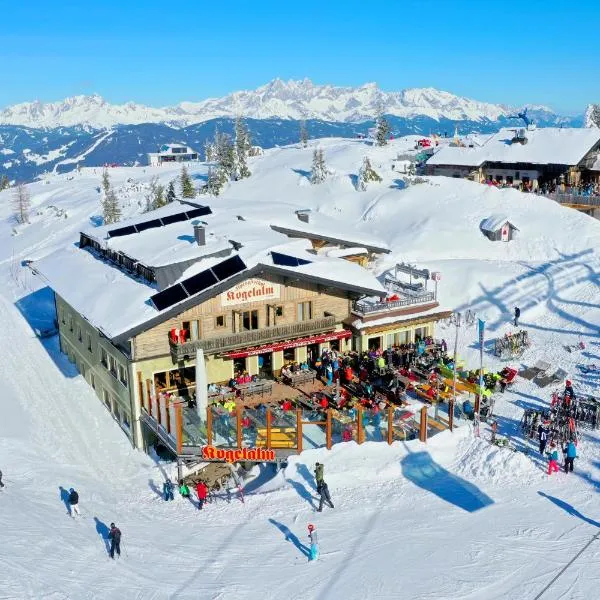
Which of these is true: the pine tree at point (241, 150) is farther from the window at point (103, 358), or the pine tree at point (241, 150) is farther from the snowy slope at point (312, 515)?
the window at point (103, 358)

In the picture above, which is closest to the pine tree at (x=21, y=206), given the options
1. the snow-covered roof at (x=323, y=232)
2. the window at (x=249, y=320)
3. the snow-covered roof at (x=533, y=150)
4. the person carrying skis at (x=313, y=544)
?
the snow-covered roof at (x=533, y=150)

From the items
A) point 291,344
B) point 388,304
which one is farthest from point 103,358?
point 388,304

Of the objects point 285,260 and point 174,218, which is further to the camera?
point 174,218

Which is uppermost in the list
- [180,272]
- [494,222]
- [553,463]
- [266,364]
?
[180,272]

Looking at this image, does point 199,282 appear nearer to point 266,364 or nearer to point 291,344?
point 291,344

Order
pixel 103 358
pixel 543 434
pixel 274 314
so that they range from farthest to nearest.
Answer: pixel 103 358, pixel 274 314, pixel 543 434

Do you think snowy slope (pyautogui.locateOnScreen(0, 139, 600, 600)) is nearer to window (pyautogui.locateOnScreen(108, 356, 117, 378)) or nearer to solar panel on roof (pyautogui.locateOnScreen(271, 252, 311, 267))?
window (pyautogui.locateOnScreen(108, 356, 117, 378))

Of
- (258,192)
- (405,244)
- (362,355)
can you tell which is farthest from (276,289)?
(258,192)

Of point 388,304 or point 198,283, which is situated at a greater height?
point 198,283
